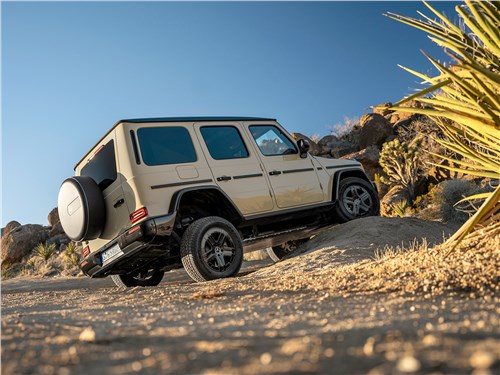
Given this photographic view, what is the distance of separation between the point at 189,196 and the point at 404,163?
1323 cm

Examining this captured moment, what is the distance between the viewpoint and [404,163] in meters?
17.5

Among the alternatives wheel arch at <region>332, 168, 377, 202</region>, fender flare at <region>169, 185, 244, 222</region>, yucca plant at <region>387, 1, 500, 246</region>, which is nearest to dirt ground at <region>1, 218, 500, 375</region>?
yucca plant at <region>387, 1, 500, 246</region>

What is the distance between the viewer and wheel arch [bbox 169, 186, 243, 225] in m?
5.82

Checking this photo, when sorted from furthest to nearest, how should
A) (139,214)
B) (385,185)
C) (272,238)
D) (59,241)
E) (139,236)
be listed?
(59,241) → (385,185) → (272,238) → (139,214) → (139,236)

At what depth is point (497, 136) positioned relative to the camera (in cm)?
386

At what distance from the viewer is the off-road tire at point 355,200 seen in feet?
24.0

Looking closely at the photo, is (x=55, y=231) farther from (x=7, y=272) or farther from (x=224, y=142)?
(x=224, y=142)

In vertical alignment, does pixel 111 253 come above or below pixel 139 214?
below

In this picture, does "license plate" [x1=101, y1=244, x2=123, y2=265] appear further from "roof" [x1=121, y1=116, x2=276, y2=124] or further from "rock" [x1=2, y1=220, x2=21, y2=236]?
"rock" [x1=2, y1=220, x2=21, y2=236]

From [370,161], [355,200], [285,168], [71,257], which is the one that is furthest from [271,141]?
[370,161]

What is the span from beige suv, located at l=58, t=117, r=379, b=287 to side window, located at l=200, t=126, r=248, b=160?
2 centimetres

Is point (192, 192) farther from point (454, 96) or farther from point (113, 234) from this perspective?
point (454, 96)

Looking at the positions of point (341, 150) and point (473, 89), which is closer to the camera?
point (473, 89)

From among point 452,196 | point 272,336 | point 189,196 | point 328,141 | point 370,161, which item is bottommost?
point 452,196
